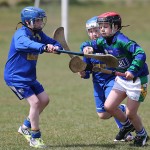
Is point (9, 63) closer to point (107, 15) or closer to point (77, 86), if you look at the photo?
point (107, 15)

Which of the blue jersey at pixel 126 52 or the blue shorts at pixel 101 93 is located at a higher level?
the blue jersey at pixel 126 52

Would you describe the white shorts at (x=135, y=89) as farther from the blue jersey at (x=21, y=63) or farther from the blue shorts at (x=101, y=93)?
the blue jersey at (x=21, y=63)

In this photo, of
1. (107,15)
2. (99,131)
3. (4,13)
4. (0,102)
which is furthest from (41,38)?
(4,13)

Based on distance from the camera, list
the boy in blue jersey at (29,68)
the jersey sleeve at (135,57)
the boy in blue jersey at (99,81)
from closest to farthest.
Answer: the jersey sleeve at (135,57), the boy in blue jersey at (29,68), the boy in blue jersey at (99,81)

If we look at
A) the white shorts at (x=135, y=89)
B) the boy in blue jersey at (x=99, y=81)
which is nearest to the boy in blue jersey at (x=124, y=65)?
the white shorts at (x=135, y=89)

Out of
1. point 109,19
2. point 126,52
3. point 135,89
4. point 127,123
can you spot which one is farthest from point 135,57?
point 127,123

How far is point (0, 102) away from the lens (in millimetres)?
11141

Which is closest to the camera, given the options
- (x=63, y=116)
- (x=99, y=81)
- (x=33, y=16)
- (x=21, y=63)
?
(x=33, y=16)

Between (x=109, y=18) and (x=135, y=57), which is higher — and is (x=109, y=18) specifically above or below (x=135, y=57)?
above

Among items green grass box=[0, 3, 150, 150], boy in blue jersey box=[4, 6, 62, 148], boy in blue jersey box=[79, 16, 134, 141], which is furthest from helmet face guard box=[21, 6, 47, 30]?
green grass box=[0, 3, 150, 150]

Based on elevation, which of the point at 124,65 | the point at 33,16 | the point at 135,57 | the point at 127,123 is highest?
the point at 33,16

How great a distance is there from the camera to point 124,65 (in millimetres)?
6703

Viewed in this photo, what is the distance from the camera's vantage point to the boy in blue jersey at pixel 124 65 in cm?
647

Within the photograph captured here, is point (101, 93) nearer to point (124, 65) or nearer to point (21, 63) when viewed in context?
point (124, 65)
